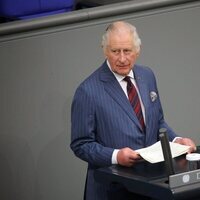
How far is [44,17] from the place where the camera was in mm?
3863

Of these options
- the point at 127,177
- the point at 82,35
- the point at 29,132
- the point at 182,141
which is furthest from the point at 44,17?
the point at 127,177

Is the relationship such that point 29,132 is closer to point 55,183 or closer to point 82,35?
point 55,183

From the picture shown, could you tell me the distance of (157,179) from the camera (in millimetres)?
2381

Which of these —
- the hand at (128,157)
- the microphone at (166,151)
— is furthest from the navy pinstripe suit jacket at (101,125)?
the microphone at (166,151)

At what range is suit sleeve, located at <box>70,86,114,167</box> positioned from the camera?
109 inches

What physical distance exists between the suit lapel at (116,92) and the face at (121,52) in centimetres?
5

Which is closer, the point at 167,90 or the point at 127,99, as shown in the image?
the point at 127,99

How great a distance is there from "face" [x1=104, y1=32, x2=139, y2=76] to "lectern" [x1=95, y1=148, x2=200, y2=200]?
19.1 inches

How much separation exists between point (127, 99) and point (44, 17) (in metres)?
1.20

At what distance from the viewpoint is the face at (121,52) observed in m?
Answer: 2.83

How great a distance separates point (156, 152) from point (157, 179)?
0.94 ft

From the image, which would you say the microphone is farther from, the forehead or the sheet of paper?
the forehead

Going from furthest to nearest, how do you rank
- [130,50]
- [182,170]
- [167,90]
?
[167,90], [130,50], [182,170]

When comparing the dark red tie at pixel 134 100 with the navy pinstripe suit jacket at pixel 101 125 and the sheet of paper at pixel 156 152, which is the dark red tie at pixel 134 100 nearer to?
the navy pinstripe suit jacket at pixel 101 125
